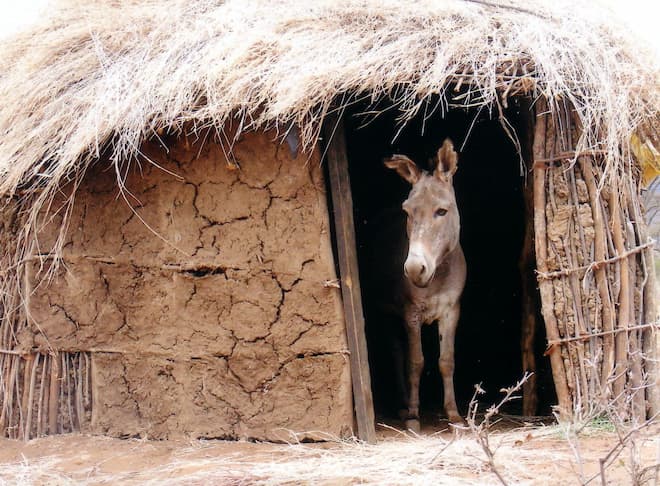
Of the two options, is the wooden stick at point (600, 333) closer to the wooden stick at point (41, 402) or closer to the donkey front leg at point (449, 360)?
the donkey front leg at point (449, 360)

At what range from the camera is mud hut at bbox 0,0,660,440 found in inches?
212

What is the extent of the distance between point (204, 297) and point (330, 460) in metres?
1.56

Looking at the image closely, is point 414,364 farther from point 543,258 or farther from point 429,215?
point 543,258

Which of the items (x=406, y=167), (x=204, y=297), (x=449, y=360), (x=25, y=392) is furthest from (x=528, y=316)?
(x=25, y=392)

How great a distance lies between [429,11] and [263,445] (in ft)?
10.8

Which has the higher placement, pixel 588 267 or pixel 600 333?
pixel 588 267

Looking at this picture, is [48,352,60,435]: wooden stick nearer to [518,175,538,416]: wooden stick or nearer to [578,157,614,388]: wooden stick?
[518,175,538,416]: wooden stick

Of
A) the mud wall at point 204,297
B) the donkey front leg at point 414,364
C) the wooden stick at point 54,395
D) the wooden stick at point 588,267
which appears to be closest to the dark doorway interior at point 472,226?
the donkey front leg at point 414,364

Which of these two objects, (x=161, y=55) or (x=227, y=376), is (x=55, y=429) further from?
(x=161, y=55)

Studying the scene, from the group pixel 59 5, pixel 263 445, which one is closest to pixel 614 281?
pixel 263 445

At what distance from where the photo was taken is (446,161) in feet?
19.9

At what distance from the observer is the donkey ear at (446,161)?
5992 millimetres

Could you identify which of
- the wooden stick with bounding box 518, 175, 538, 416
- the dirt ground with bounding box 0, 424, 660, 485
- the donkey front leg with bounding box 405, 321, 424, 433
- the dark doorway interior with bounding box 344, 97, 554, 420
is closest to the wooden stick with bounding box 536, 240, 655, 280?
the wooden stick with bounding box 518, 175, 538, 416

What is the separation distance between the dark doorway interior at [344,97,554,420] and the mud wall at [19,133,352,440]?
192cm
